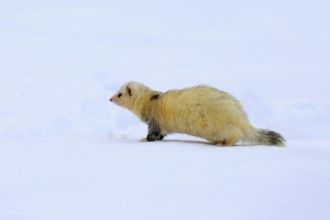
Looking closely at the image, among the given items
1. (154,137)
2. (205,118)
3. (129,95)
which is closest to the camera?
(205,118)

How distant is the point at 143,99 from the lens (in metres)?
6.71

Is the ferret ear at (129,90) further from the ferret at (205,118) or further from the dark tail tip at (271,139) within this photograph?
the dark tail tip at (271,139)

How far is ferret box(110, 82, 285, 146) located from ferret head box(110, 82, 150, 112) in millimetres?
336

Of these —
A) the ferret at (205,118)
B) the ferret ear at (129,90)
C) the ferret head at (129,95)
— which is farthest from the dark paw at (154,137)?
the ferret ear at (129,90)

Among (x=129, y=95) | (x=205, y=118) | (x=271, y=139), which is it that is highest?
(x=129, y=95)

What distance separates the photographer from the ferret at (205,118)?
5957mm

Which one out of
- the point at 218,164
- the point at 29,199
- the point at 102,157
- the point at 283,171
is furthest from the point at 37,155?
the point at 283,171

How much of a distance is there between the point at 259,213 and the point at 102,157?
1.57 metres

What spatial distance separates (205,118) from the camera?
19.6 feet

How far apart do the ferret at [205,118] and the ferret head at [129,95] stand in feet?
1.10

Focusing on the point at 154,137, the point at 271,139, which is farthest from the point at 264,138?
the point at 154,137

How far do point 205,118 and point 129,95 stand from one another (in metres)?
1.20

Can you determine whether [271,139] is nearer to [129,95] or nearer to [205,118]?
[205,118]

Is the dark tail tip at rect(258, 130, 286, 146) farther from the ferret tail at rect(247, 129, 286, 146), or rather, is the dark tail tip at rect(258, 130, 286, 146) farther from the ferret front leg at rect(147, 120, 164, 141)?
the ferret front leg at rect(147, 120, 164, 141)
